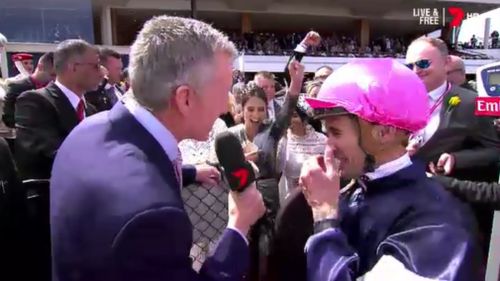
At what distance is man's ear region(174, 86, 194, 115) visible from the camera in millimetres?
1303

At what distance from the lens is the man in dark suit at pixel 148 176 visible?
1132 millimetres

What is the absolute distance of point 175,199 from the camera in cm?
119

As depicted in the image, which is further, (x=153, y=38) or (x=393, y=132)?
(x=393, y=132)

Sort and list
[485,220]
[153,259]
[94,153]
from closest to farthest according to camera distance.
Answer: [153,259]
[94,153]
[485,220]

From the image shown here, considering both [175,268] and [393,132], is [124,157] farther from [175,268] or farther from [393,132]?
[393,132]

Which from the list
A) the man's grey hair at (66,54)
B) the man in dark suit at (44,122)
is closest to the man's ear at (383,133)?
the man in dark suit at (44,122)

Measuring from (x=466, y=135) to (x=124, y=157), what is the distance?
2.40 metres

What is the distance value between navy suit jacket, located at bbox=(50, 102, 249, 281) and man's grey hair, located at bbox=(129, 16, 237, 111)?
94mm

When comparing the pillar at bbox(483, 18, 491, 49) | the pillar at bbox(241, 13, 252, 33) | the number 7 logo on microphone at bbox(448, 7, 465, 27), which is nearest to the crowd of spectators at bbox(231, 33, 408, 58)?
the pillar at bbox(241, 13, 252, 33)

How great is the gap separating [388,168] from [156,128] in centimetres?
68

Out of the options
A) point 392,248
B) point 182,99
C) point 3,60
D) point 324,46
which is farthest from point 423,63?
point 324,46

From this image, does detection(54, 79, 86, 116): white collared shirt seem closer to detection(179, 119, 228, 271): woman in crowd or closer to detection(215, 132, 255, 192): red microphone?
detection(179, 119, 228, 271): woman in crowd

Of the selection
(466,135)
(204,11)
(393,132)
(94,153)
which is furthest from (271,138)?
(204,11)

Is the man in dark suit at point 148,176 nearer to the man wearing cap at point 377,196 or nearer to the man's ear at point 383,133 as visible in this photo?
the man wearing cap at point 377,196
